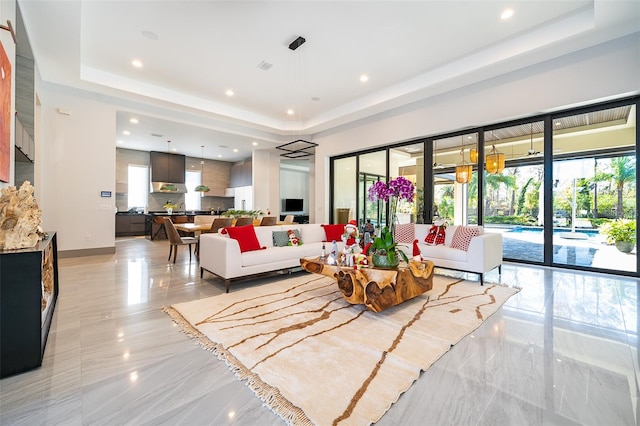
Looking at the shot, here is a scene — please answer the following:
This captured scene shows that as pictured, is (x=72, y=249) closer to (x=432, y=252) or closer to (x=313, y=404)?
(x=313, y=404)

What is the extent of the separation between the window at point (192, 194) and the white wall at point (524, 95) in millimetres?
7441

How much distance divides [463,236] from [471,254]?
383 millimetres

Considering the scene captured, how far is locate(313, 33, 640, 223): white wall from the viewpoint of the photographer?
3811 mm

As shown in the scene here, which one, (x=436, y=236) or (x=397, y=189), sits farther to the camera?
(x=436, y=236)

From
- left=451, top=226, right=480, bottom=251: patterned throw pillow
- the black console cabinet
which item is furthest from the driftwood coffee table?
the black console cabinet

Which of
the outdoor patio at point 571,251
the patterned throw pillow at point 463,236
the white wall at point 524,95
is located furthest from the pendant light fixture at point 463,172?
the patterned throw pillow at point 463,236

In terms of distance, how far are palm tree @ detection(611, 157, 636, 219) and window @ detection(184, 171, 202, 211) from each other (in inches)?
470

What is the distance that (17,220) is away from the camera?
1.93m

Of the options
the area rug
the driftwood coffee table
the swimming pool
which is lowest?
the area rug

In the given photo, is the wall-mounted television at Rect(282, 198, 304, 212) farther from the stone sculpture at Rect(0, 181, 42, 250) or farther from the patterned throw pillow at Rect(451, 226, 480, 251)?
the stone sculpture at Rect(0, 181, 42, 250)

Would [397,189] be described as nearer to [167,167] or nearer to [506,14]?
[506,14]

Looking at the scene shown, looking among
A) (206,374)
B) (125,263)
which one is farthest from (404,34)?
(125,263)

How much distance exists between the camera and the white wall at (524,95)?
3811 millimetres

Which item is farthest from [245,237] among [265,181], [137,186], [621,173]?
[137,186]
